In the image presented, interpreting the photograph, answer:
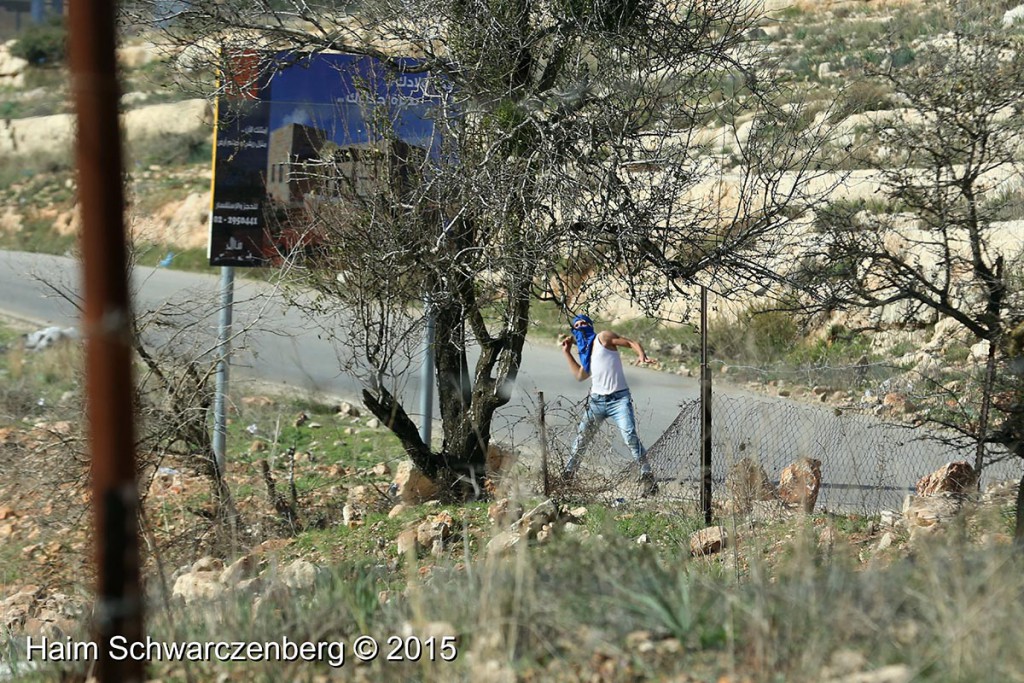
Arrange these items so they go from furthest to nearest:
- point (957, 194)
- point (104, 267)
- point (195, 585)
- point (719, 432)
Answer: point (719, 432)
point (957, 194)
point (195, 585)
point (104, 267)

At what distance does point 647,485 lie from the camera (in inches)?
348

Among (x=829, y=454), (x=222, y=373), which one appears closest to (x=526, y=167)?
(x=222, y=373)

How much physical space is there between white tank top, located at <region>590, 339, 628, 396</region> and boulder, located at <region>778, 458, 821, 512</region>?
1.71 meters

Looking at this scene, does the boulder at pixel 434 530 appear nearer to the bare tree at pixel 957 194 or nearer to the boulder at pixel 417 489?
the boulder at pixel 417 489

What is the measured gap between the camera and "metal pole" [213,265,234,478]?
883cm

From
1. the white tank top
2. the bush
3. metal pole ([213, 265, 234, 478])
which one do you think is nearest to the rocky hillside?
the bush

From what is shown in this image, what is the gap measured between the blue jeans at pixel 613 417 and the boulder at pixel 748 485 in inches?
46.5

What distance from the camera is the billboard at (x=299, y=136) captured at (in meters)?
8.75

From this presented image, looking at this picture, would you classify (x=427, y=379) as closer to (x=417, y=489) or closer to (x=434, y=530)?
(x=417, y=489)

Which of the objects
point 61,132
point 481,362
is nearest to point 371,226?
point 481,362

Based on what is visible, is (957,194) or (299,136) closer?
(957,194)

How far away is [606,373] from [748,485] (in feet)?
8.25

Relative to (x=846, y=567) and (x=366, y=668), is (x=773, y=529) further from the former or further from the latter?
(x=366, y=668)

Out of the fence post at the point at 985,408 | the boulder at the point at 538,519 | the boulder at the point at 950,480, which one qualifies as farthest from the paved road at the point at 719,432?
the boulder at the point at 538,519
